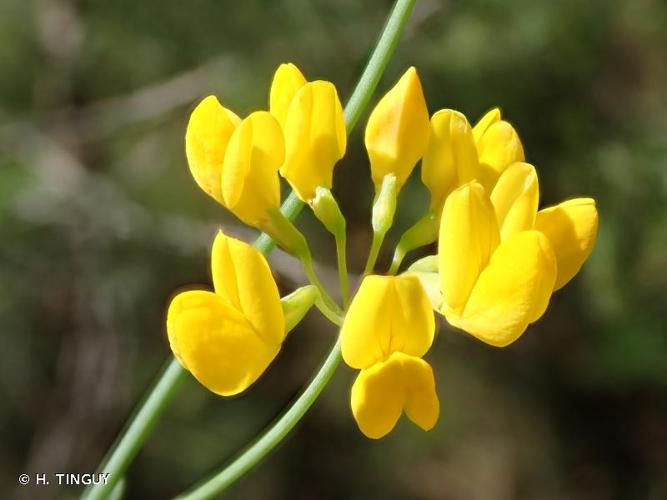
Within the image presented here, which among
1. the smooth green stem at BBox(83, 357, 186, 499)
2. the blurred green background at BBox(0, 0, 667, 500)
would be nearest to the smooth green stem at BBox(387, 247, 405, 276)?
the smooth green stem at BBox(83, 357, 186, 499)

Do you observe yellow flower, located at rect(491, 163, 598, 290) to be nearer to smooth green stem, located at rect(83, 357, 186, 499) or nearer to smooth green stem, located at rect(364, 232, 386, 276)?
smooth green stem, located at rect(364, 232, 386, 276)

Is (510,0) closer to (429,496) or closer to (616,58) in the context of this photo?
(616,58)

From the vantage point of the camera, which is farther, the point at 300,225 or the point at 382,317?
the point at 300,225

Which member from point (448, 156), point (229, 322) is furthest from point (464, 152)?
point (229, 322)

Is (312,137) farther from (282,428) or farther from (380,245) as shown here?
(282,428)

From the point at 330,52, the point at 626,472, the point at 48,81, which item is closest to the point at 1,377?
the point at 48,81

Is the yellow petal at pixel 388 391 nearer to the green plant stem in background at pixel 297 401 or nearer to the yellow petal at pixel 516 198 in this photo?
the green plant stem in background at pixel 297 401
